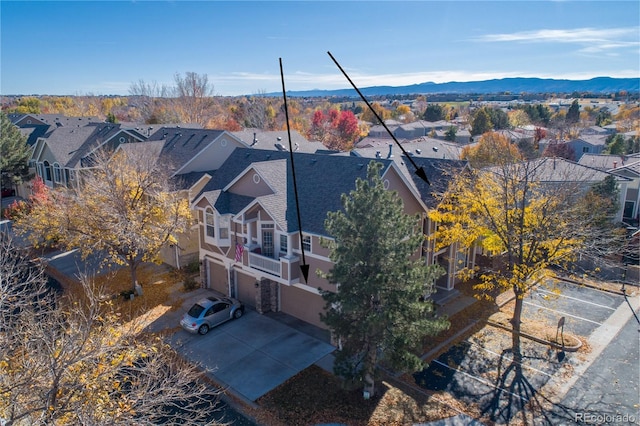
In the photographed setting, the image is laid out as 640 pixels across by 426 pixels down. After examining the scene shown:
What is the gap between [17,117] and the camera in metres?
77.9

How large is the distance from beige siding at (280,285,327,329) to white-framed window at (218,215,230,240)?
4.77 meters

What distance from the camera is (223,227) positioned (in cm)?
2492

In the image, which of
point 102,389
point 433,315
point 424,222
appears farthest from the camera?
point 424,222

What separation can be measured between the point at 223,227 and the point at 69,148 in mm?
29526

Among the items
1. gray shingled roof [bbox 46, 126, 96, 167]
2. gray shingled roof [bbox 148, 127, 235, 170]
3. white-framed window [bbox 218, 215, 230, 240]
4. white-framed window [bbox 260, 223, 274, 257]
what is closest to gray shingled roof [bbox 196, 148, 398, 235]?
white-framed window [bbox 218, 215, 230, 240]

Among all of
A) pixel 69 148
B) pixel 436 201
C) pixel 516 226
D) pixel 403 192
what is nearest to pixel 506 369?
pixel 516 226

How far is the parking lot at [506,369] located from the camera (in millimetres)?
15852

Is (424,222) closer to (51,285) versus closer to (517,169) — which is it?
(517,169)

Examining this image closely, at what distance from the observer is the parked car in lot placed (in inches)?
834

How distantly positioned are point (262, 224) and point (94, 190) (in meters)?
11.3

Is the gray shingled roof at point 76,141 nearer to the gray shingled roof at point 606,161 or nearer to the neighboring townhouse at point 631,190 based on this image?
the neighboring townhouse at point 631,190

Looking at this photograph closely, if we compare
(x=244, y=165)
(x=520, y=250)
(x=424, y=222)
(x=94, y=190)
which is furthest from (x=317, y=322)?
(x=94, y=190)

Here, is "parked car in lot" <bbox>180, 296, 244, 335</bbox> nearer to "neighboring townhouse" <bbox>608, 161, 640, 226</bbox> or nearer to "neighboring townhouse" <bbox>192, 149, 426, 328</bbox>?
"neighboring townhouse" <bbox>192, 149, 426, 328</bbox>

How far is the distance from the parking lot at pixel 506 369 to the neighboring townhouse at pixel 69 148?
119 ft
